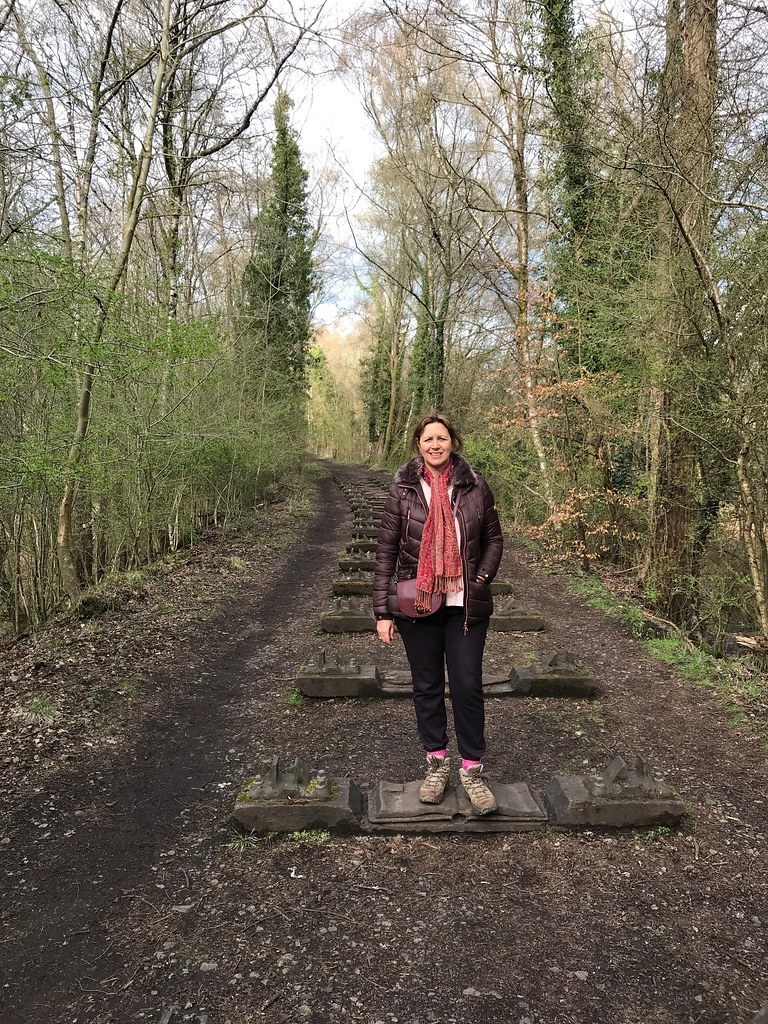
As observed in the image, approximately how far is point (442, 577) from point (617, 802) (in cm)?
137

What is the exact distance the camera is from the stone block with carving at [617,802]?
2.82 m

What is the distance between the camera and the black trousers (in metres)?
2.76

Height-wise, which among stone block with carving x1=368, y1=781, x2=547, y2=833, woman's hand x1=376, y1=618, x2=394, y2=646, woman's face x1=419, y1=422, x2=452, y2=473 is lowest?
stone block with carving x1=368, y1=781, x2=547, y2=833

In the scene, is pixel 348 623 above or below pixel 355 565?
below

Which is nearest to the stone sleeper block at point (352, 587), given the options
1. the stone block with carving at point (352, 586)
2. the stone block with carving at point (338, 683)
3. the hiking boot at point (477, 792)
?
the stone block with carving at point (352, 586)

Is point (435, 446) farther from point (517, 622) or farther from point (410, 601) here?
point (517, 622)

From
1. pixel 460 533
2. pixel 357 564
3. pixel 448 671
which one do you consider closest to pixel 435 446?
pixel 460 533

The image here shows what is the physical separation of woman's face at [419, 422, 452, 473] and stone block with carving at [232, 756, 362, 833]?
1634 mm

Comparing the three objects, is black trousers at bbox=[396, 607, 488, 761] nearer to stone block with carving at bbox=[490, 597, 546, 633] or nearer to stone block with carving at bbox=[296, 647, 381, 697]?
stone block with carving at bbox=[296, 647, 381, 697]

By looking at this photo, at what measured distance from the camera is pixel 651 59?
609cm

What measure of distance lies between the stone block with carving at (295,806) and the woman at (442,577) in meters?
0.37

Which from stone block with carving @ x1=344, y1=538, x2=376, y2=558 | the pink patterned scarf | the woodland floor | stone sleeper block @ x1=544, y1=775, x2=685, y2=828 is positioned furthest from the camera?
stone block with carving @ x1=344, y1=538, x2=376, y2=558

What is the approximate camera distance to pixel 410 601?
2.76m

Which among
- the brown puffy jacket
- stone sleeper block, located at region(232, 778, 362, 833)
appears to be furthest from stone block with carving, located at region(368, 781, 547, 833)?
the brown puffy jacket
